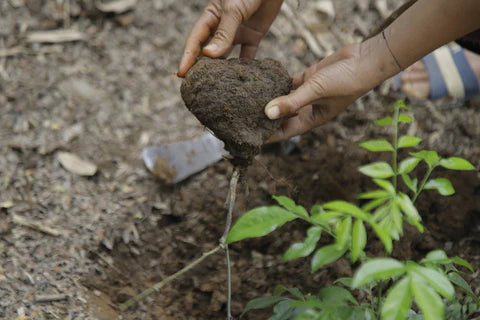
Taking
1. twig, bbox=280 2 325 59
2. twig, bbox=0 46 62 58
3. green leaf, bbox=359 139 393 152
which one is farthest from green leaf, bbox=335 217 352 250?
twig, bbox=0 46 62 58

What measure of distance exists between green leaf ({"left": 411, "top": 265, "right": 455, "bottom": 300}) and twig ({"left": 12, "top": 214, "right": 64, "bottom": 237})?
56.1 inches

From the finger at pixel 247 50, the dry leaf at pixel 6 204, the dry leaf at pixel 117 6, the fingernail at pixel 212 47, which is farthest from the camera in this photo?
the dry leaf at pixel 117 6

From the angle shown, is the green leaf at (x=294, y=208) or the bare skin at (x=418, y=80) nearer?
the green leaf at (x=294, y=208)

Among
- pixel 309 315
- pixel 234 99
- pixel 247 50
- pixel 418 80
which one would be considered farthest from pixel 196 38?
pixel 418 80

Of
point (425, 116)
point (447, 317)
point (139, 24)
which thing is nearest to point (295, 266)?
point (447, 317)

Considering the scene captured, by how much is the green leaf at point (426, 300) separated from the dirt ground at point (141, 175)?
82cm

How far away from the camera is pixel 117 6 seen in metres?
2.83

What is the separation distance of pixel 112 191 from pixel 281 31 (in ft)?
5.02

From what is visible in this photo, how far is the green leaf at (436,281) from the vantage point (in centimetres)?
83

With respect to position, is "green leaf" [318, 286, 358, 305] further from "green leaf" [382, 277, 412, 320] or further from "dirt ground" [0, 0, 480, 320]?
"dirt ground" [0, 0, 480, 320]

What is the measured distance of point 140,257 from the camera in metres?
1.77

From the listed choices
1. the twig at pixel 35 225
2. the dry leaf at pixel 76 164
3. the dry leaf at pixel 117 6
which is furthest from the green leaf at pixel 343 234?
the dry leaf at pixel 117 6

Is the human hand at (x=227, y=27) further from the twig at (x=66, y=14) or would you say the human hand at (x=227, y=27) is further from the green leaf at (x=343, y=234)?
the twig at (x=66, y=14)

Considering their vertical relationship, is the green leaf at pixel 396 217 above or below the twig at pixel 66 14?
above
